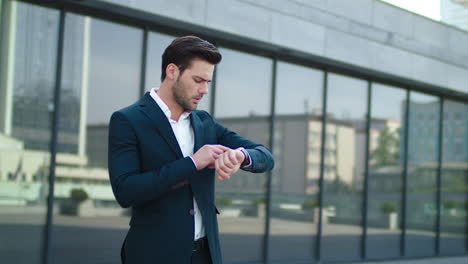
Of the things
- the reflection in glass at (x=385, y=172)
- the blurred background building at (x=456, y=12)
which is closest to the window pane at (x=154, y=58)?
the reflection in glass at (x=385, y=172)

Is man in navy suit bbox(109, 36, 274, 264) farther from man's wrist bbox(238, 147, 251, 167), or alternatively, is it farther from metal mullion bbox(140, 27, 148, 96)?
metal mullion bbox(140, 27, 148, 96)

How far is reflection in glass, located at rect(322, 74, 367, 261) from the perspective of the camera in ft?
30.4

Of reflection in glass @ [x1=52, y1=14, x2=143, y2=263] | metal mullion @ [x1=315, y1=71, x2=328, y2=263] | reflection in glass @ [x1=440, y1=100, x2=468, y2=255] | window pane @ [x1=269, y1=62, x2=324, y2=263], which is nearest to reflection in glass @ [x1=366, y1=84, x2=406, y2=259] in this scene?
metal mullion @ [x1=315, y1=71, x2=328, y2=263]

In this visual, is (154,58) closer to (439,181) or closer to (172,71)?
(172,71)

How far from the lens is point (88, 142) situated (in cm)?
643

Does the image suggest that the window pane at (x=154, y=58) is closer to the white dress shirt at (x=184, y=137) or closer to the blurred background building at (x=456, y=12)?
the white dress shirt at (x=184, y=137)

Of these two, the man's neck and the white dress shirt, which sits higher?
the man's neck

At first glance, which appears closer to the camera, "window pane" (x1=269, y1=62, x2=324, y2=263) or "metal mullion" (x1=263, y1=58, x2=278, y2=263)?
"metal mullion" (x1=263, y1=58, x2=278, y2=263)

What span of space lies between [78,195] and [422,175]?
7282 mm

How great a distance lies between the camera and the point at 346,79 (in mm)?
9531

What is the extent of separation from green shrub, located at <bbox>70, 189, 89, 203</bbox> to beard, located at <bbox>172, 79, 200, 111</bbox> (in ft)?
14.9

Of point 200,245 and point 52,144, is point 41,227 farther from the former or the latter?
point 200,245

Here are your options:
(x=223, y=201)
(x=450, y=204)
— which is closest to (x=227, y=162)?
(x=223, y=201)

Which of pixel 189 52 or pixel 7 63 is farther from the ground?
pixel 7 63
